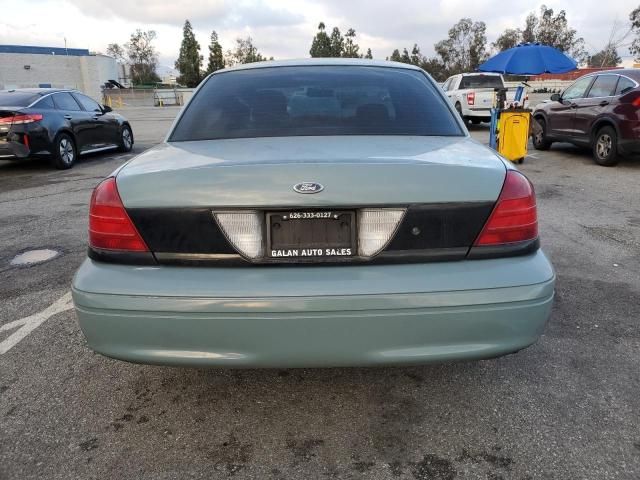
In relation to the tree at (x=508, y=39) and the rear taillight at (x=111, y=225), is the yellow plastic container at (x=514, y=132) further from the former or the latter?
the tree at (x=508, y=39)

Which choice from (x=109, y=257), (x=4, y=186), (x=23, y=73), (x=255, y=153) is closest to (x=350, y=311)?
(x=255, y=153)

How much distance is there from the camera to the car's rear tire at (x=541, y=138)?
11.6 meters

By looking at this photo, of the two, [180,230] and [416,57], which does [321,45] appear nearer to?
[416,57]

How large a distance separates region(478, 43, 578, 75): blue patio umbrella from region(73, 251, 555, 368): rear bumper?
1160 cm

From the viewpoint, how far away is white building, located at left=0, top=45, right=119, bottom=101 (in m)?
54.3

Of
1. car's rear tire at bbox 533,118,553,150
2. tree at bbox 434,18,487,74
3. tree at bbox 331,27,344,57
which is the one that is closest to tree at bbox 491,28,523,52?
tree at bbox 434,18,487,74

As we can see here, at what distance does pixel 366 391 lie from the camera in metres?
2.69

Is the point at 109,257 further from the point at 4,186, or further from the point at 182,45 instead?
the point at 182,45

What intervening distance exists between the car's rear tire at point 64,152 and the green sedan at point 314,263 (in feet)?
28.7

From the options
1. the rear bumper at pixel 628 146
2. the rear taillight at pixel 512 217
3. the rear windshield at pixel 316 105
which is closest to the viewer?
the rear taillight at pixel 512 217

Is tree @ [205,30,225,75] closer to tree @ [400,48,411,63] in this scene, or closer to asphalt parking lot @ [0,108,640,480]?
tree @ [400,48,411,63]

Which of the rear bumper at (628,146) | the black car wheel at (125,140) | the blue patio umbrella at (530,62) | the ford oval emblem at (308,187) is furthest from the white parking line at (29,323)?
the blue patio umbrella at (530,62)

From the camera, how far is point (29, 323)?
Answer: 138 inches

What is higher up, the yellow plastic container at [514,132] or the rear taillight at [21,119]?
the rear taillight at [21,119]
